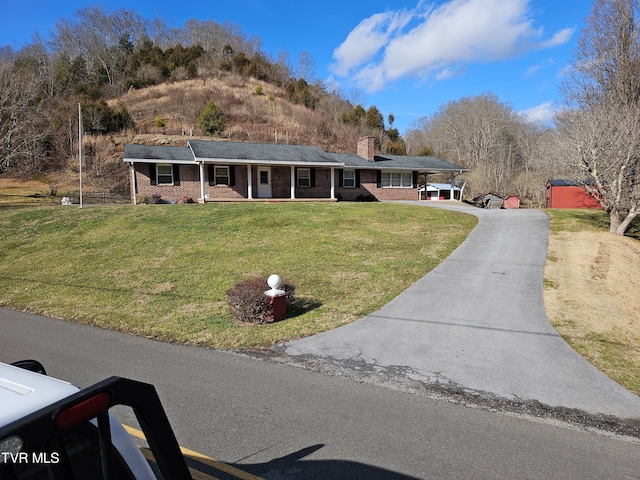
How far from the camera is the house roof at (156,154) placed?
2342cm

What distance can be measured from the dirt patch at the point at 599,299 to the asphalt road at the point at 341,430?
2.18 metres

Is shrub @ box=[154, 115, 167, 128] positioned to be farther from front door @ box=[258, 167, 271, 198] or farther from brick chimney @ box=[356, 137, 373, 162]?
brick chimney @ box=[356, 137, 373, 162]

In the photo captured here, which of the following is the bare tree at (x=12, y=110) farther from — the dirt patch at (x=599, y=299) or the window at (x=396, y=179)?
the dirt patch at (x=599, y=299)

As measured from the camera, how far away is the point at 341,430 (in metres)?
3.83

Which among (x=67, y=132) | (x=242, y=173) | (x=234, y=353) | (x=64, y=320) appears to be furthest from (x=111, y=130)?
(x=234, y=353)

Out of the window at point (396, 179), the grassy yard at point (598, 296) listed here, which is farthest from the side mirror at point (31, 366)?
the window at point (396, 179)

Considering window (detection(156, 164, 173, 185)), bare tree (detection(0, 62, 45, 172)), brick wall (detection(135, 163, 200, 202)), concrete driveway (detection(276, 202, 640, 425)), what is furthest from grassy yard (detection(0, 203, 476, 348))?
bare tree (detection(0, 62, 45, 172))

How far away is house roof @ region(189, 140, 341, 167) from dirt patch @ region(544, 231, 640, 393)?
53.1ft

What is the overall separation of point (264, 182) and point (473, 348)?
2222 cm

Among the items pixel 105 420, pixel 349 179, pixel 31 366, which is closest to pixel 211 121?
pixel 349 179

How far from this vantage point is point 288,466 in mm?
3289

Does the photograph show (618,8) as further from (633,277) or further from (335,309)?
(335,309)

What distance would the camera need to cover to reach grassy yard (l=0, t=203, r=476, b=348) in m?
7.88

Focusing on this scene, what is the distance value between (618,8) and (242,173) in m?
24.8
